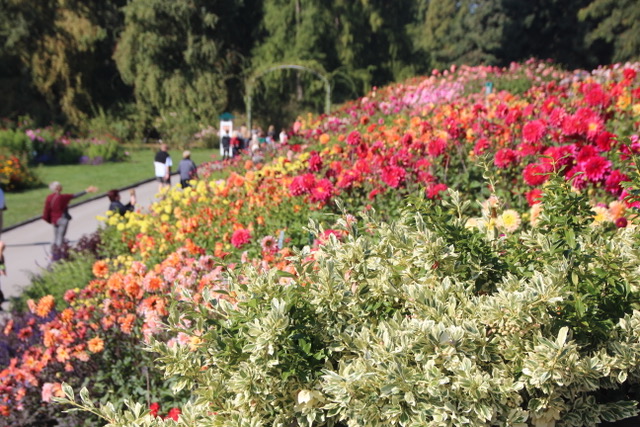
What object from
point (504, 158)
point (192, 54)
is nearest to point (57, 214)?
point (504, 158)

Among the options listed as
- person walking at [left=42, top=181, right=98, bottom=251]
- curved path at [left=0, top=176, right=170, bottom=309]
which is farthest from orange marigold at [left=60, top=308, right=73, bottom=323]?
person walking at [left=42, top=181, right=98, bottom=251]

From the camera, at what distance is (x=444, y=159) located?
5289 millimetres

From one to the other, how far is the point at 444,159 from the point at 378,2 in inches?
1164

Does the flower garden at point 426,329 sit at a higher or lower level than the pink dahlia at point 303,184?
higher

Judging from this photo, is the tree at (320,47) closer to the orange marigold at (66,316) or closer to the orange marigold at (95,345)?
the orange marigold at (66,316)

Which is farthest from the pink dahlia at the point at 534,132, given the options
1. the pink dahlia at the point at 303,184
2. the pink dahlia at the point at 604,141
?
the pink dahlia at the point at 303,184

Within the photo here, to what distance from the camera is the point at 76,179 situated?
59.7 ft

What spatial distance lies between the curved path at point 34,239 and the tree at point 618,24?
27754mm

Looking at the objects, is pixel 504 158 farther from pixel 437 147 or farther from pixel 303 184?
pixel 303 184

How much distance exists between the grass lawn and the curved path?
0.46 meters

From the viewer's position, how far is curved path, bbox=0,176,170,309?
822cm

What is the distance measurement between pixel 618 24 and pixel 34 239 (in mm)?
32878

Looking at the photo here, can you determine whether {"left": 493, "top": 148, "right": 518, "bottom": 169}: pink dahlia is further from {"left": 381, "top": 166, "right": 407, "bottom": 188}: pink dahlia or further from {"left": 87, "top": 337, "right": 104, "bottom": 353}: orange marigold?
{"left": 87, "top": 337, "right": 104, "bottom": 353}: orange marigold

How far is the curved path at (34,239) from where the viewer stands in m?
8.22
